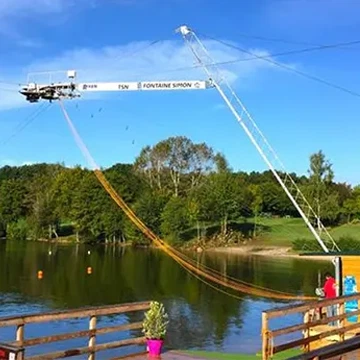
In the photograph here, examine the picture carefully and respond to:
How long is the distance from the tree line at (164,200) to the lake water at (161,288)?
12.8 metres

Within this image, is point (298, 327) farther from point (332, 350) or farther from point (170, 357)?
point (170, 357)

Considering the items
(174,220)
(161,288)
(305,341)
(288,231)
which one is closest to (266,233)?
(288,231)

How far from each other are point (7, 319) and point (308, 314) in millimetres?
6060

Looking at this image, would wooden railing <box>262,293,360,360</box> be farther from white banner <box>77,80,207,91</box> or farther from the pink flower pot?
white banner <box>77,80,207,91</box>

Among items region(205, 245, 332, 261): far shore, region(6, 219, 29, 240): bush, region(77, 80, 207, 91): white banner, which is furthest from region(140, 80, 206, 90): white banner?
region(6, 219, 29, 240): bush

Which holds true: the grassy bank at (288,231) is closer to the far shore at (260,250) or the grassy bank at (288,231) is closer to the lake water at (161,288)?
the far shore at (260,250)

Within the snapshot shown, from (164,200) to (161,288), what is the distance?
1967 inches

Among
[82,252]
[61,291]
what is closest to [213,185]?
[82,252]

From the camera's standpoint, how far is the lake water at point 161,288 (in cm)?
2698

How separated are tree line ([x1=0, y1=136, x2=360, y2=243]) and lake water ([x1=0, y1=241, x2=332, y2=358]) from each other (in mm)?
12805

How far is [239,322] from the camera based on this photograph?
30.0 m

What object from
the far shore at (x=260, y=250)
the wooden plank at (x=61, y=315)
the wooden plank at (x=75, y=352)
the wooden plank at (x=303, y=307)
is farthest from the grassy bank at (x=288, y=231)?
the wooden plank at (x=61, y=315)

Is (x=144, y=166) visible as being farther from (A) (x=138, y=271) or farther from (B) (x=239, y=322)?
(B) (x=239, y=322)

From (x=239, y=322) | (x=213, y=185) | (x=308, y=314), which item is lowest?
(x=239, y=322)
